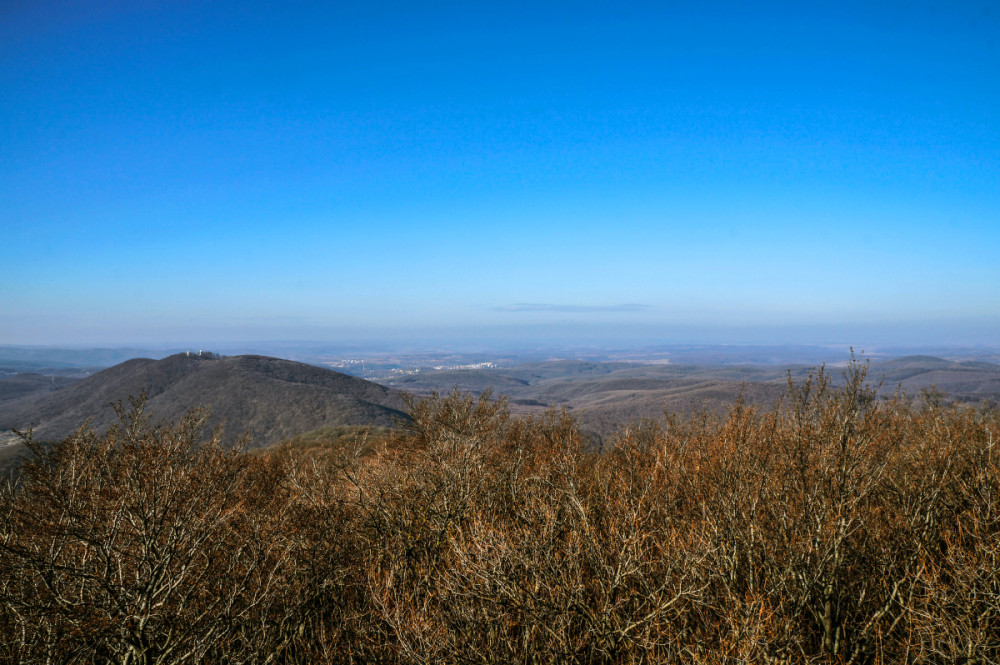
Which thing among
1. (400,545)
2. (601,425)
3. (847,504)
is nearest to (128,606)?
(400,545)

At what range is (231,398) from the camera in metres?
134

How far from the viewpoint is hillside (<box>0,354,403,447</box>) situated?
118250 mm

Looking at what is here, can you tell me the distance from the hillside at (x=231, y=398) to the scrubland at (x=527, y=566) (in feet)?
310

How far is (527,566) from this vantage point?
1077 cm

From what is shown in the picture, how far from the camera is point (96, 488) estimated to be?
13.1 metres

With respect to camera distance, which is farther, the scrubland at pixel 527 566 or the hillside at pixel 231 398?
the hillside at pixel 231 398

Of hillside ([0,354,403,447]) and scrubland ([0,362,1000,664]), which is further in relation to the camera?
hillside ([0,354,403,447])

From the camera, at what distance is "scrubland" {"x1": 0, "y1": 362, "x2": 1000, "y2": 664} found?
9.45 metres

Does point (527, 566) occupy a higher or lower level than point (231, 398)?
higher

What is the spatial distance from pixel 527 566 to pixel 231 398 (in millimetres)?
146119

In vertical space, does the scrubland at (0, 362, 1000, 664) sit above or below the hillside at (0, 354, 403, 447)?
above

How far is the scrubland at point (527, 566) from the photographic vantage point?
9.45 m

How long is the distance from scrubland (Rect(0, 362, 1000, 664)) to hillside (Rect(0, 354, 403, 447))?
94515mm

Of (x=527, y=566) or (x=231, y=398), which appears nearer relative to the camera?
(x=527, y=566)
